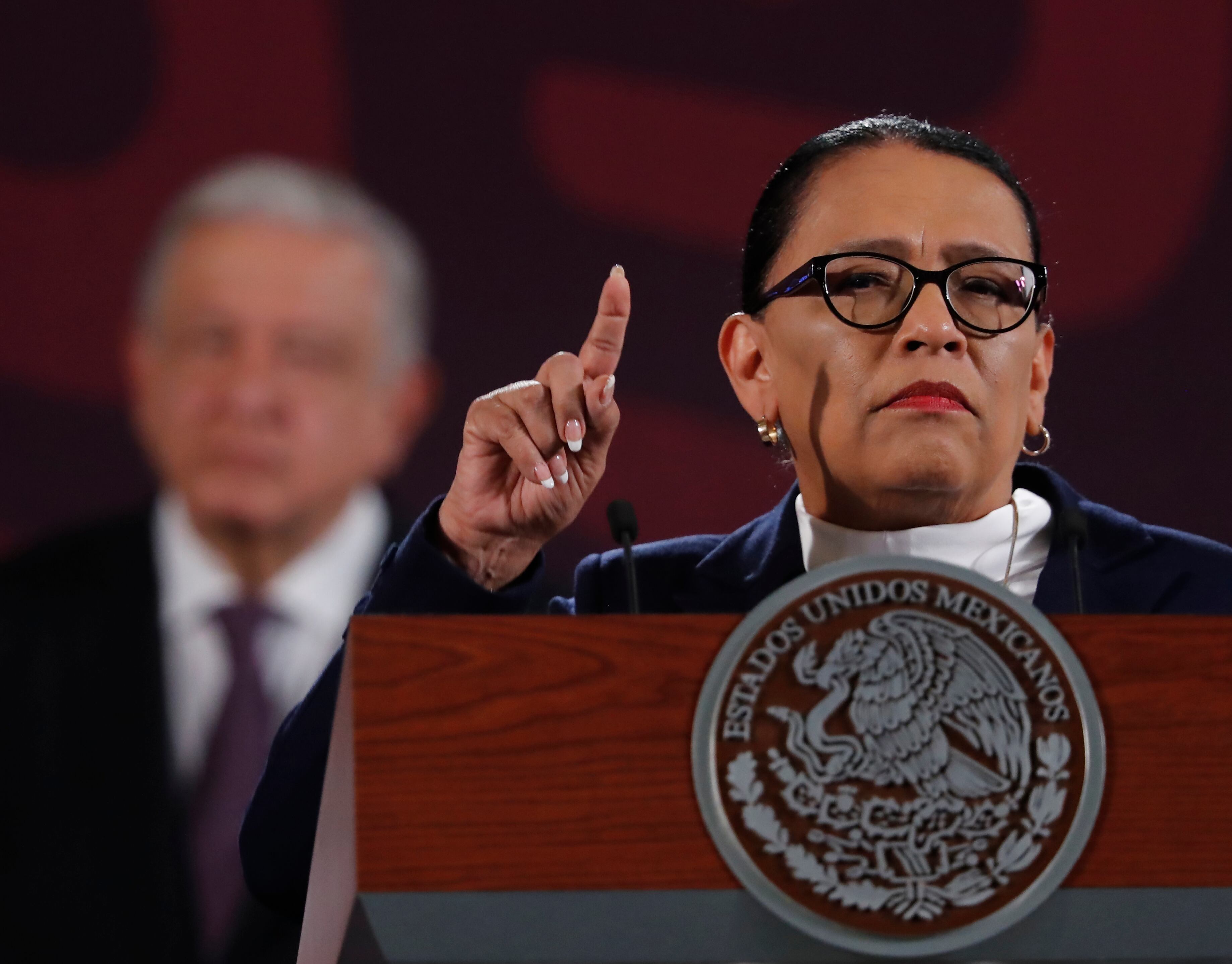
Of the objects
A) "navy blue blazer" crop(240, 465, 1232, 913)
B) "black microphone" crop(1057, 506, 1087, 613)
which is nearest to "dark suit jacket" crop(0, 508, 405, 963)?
"navy blue blazer" crop(240, 465, 1232, 913)

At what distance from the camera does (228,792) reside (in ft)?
7.94

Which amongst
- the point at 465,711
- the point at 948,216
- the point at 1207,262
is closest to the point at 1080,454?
the point at 1207,262

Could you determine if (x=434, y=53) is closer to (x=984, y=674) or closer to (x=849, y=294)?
(x=849, y=294)

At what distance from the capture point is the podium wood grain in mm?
960

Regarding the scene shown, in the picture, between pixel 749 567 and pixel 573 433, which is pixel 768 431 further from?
pixel 573 433

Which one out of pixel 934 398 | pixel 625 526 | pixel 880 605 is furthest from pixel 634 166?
pixel 880 605

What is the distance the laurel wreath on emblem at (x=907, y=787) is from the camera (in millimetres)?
956

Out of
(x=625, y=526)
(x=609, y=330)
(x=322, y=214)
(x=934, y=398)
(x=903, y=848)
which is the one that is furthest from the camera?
(x=322, y=214)

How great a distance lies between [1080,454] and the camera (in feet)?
8.95

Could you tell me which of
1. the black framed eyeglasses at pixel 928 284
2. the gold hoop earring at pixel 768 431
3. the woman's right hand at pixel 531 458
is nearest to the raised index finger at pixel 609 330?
the woman's right hand at pixel 531 458

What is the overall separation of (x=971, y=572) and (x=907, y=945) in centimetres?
22

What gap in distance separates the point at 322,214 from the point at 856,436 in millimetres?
1261

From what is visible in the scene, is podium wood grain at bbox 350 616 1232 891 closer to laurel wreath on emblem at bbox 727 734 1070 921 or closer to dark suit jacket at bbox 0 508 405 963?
laurel wreath on emblem at bbox 727 734 1070 921

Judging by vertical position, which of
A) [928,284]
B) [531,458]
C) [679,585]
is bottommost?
[679,585]
